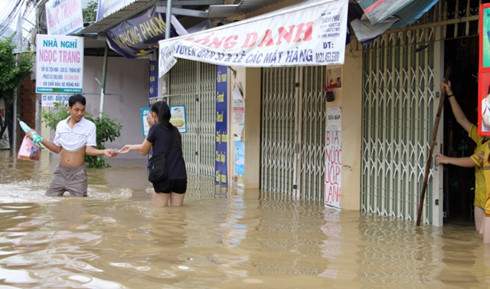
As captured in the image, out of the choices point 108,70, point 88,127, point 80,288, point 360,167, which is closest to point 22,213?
point 88,127

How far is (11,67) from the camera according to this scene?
26.9 m

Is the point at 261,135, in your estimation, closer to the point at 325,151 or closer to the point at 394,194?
the point at 325,151

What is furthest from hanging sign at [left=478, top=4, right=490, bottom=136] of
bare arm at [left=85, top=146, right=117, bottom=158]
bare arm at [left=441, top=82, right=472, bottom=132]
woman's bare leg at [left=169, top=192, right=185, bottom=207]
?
bare arm at [left=85, top=146, right=117, bottom=158]

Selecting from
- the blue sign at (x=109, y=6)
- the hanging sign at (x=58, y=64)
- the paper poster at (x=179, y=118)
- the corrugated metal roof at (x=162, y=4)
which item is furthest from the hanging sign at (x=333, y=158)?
the hanging sign at (x=58, y=64)

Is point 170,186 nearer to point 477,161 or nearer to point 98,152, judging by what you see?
point 98,152

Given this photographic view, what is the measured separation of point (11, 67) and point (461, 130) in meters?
22.2

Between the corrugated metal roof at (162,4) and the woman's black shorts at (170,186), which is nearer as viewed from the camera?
the woman's black shorts at (170,186)

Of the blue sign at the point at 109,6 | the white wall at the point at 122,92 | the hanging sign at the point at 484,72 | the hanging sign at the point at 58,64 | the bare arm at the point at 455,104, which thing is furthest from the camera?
the white wall at the point at 122,92

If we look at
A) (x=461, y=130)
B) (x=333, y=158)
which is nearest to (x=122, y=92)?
(x=333, y=158)

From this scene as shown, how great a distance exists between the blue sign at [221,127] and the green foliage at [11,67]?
16.0 meters

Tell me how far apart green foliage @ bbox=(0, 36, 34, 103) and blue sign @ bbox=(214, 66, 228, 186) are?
52.4ft

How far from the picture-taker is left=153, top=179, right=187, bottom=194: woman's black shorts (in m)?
8.20

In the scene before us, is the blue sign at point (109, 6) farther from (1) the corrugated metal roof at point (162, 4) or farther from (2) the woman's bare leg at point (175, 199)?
(2) the woman's bare leg at point (175, 199)

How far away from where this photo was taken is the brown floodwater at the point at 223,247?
5.00m
